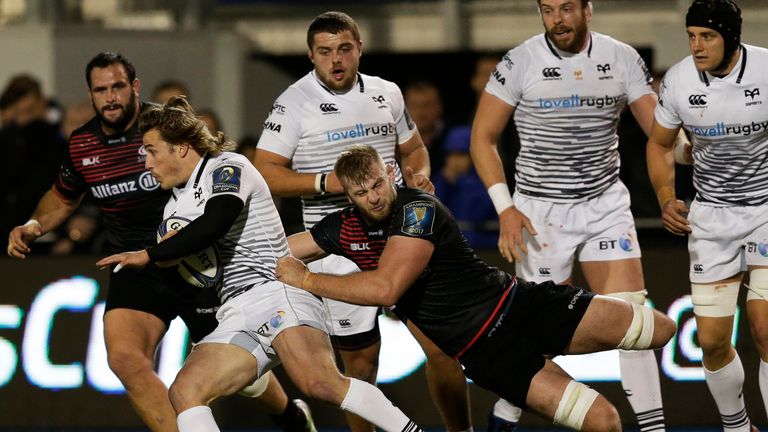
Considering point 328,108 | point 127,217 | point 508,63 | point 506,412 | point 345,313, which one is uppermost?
point 508,63

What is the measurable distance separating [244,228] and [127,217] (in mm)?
1133

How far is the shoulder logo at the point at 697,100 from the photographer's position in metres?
7.04

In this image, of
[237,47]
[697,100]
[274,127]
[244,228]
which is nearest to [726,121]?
[697,100]

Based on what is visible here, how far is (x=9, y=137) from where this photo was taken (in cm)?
1124

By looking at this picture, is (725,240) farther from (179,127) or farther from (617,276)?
A: (179,127)

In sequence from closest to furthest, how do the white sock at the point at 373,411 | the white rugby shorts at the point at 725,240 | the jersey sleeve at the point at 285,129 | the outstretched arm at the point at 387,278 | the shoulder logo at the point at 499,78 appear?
1. the outstretched arm at the point at 387,278
2. the white sock at the point at 373,411
3. the white rugby shorts at the point at 725,240
4. the jersey sleeve at the point at 285,129
5. the shoulder logo at the point at 499,78

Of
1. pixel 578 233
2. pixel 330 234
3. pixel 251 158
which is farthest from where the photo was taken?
pixel 251 158

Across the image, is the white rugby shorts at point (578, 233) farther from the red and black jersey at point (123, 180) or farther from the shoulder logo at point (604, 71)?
the red and black jersey at point (123, 180)

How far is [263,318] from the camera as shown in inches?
264

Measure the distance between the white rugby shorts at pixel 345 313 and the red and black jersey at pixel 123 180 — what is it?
3.22 ft

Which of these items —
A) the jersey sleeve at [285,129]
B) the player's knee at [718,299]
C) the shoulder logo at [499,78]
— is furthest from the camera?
the shoulder logo at [499,78]

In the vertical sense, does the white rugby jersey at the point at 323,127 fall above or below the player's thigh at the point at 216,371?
above

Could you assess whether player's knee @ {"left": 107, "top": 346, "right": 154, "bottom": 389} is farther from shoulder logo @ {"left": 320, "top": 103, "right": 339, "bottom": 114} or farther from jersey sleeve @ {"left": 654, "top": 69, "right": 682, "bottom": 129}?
jersey sleeve @ {"left": 654, "top": 69, "right": 682, "bottom": 129}

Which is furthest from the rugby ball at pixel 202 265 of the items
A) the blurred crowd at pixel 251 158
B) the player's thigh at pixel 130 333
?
the blurred crowd at pixel 251 158
